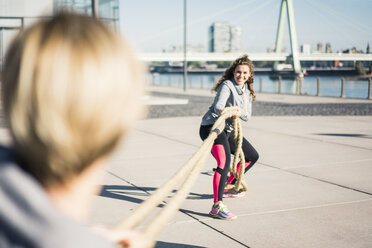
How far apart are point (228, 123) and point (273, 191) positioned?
1028 mm

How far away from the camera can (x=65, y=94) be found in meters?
0.59

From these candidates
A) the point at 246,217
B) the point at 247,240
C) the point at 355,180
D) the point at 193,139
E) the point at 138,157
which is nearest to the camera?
the point at 247,240

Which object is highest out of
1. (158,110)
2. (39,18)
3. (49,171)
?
(39,18)

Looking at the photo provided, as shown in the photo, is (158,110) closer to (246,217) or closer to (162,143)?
(162,143)

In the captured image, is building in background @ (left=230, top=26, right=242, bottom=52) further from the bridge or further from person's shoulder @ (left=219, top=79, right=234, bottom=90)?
person's shoulder @ (left=219, top=79, right=234, bottom=90)

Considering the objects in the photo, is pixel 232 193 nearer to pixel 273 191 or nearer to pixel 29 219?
pixel 273 191

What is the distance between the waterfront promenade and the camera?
376cm

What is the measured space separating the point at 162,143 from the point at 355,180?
392 cm

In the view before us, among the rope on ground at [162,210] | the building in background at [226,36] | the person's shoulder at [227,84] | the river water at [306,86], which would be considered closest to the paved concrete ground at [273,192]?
the rope on ground at [162,210]

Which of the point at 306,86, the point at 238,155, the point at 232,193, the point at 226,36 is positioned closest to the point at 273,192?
the point at 232,193

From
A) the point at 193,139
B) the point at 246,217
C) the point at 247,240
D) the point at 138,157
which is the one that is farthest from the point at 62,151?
the point at 193,139

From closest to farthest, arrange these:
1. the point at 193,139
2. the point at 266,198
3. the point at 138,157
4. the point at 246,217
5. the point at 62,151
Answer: the point at 62,151 → the point at 246,217 → the point at 266,198 → the point at 138,157 → the point at 193,139

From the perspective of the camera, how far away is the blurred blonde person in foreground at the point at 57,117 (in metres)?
0.58

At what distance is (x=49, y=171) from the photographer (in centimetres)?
62
